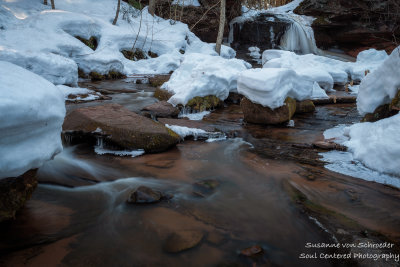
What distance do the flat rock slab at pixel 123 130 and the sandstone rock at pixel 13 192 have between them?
1.61 metres

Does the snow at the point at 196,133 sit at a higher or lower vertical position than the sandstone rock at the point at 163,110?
lower

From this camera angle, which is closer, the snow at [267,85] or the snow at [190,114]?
the snow at [267,85]

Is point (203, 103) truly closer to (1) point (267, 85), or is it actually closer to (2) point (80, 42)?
(1) point (267, 85)

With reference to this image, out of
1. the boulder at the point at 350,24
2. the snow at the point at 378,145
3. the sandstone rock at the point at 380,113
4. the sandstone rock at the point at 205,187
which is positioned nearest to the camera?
A: the sandstone rock at the point at 205,187

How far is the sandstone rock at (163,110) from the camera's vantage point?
5504 mm

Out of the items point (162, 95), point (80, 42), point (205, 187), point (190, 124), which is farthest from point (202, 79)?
point (80, 42)

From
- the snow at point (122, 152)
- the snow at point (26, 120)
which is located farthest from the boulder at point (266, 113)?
the snow at point (26, 120)

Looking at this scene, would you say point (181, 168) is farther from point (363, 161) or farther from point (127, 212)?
point (363, 161)

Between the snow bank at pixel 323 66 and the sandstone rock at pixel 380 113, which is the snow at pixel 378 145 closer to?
the sandstone rock at pixel 380 113

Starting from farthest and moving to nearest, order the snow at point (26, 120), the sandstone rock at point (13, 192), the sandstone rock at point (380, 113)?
the sandstone rock at point (380, 113)
the sandstone rock at point (13, 192)
the snow at point (26, 120)

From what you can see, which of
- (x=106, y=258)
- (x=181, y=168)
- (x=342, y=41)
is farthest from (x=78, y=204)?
(x=342, y=41)

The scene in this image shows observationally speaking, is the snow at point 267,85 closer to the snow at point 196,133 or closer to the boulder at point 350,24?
the snow at point 196,133

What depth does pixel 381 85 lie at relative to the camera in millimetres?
3877

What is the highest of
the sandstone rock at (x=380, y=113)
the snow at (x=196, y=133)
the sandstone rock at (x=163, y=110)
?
the sandstone rock at (x=380, y=113)
